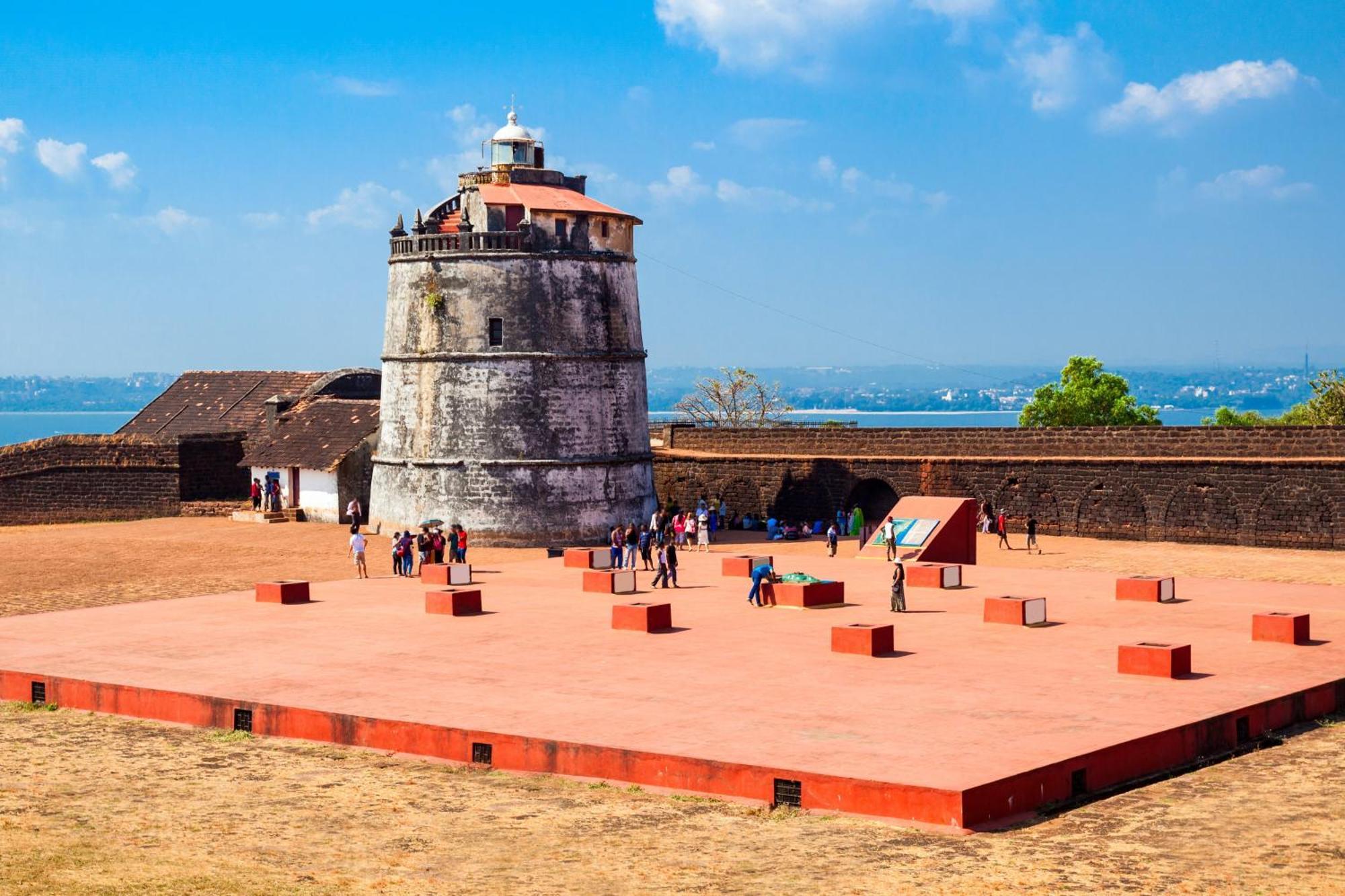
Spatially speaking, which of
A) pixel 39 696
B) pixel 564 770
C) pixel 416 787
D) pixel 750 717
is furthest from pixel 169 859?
pixel 39 696

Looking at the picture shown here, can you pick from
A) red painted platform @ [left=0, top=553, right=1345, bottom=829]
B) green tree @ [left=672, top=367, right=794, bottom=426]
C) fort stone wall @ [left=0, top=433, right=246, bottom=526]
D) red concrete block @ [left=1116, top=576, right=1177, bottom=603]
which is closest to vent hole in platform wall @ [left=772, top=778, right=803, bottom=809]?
red painted platform @ [left=0, top=553, right=1345, bottom=829]

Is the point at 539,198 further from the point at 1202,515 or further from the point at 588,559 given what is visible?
the point at 1202,515

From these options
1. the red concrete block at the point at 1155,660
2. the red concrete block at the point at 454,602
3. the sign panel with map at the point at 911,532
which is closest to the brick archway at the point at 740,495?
the sign panel with map at the point at 911,532

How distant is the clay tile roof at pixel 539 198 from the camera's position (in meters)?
36.4

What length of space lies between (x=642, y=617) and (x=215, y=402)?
32.0 m

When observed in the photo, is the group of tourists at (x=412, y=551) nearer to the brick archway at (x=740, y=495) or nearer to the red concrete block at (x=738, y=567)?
the red concrete block at (x=738, y=567)

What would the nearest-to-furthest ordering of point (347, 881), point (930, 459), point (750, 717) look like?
point (347, 881), point (750, 717), point (930, 459)

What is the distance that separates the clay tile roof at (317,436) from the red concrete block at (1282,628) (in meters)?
24.8

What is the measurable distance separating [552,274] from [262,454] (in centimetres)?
1050

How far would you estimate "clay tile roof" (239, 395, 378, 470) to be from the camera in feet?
134

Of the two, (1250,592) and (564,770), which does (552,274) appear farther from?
(564,770)

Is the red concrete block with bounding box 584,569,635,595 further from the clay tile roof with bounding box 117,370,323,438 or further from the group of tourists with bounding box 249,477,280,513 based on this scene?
the clay tile roof with bounding box 117,370,323,438

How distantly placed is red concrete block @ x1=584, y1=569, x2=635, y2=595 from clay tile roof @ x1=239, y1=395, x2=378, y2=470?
49.7 feet

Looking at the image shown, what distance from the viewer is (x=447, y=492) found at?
3638 centimetres
